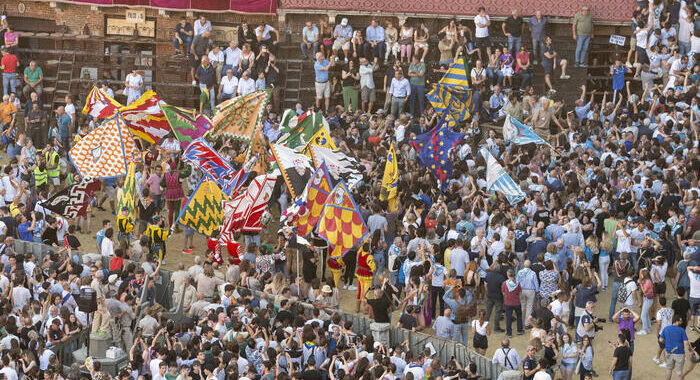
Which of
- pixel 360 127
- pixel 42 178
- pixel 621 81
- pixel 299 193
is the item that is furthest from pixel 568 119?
pixel 42 178

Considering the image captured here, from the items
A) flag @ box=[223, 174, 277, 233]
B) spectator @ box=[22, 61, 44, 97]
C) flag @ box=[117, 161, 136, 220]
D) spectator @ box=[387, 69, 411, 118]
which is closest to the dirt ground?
flag @ box=[117, 161, 136, 220]

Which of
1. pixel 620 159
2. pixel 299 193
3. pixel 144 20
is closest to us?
pixel 299 193

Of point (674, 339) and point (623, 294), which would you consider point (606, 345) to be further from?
point (674, 339)

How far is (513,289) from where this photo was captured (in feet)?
78.0

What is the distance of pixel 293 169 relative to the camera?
87.7 ft

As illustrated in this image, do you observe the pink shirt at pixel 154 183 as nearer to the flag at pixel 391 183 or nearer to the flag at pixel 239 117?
the flag at pixel 239 117

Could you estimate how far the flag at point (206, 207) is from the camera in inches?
1045

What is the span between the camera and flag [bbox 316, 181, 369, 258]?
24422mm

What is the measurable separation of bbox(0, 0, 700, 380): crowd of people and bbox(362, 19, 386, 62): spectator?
5 cm

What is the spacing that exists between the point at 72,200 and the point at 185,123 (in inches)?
141

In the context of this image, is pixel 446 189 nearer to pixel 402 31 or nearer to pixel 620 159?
pixel 620 159

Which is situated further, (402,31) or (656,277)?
(402,31)

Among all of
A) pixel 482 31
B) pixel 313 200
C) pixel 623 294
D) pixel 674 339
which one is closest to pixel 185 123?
pixel 313 200

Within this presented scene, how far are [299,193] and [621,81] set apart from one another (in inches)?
446
